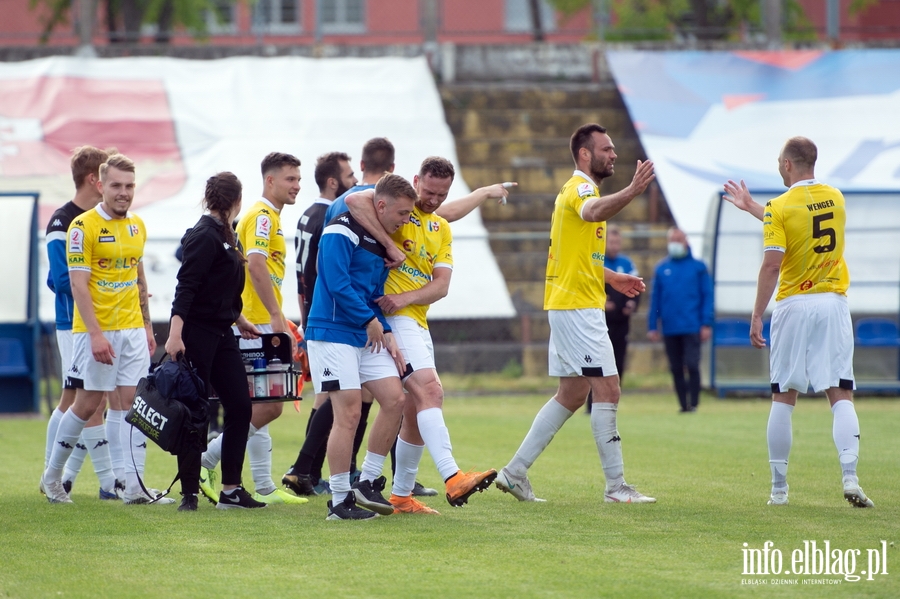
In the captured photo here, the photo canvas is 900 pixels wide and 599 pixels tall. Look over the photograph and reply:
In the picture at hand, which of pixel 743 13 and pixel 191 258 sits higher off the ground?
pixel 743 13

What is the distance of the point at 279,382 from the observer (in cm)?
798

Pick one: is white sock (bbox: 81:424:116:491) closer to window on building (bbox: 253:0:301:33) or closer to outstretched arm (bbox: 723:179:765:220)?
outstretched arm (bbox: 723:179:765:220)

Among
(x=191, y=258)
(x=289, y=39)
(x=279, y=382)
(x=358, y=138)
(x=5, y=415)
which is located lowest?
(x=5, y=415)

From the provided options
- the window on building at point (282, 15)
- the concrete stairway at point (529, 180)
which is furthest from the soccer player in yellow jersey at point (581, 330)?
the window on building at point (282, 15)

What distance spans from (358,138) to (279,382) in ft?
46.2

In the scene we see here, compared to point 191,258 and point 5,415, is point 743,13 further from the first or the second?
point 191,258

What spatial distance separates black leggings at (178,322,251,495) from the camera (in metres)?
7.38

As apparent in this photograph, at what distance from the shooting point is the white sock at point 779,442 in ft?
24.9

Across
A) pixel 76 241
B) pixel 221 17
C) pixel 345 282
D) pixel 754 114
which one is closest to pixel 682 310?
pixel 754 114

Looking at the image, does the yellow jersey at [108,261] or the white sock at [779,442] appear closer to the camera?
the white sock at [779,442]

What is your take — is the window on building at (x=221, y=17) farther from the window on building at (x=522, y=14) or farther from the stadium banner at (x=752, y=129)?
the stadium banner at (x=752, y=129)

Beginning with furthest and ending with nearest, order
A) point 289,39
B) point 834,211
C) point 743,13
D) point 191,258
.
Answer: point 743,13 < point 289,39 < point 834,211 < point 191,258

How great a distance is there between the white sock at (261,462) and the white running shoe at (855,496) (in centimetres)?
372

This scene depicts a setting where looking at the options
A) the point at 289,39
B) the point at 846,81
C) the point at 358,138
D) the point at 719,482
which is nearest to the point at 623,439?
the point at 719,482
